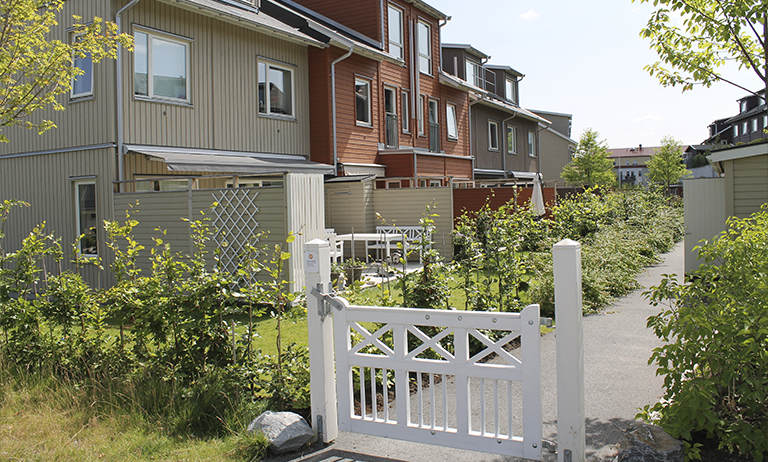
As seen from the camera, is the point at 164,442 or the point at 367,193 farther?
the point at 367,193

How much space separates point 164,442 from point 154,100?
31.0 feet

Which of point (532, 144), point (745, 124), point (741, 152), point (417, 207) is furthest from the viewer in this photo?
point (745, 124)

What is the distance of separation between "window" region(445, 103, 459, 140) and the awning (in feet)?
30.5

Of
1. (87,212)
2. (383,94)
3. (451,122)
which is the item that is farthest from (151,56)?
(451,122)

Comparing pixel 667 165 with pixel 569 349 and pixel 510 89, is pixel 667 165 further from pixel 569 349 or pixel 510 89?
pixel 569 349

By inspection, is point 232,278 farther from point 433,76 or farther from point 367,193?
point 433,76

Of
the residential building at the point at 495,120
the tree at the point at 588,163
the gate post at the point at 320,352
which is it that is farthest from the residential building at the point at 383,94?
the tree at the point at 588,163

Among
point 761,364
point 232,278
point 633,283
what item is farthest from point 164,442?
point 633,283

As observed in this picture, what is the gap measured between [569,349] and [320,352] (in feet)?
5.84

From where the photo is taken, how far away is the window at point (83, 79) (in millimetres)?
12086

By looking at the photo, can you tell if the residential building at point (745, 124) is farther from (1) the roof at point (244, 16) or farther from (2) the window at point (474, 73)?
(1) the roof at point (244, 16)

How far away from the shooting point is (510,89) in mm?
33375

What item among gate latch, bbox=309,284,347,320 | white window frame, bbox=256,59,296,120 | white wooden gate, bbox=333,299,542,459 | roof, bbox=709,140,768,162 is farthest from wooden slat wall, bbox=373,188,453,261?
gate latch, bbox=309,284,347,320

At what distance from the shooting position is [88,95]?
1206cm
